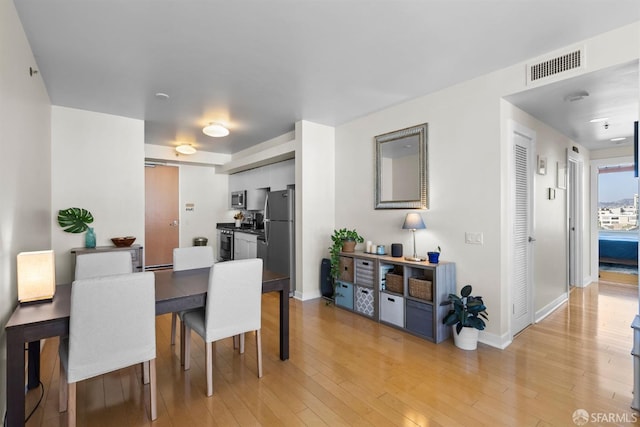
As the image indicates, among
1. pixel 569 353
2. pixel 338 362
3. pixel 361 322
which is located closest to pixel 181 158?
pixel 361 322

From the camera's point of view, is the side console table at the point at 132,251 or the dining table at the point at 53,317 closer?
the dining table at the point at 53,317

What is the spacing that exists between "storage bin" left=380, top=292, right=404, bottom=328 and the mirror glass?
1068mm

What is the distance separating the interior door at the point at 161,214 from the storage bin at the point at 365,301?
483cm

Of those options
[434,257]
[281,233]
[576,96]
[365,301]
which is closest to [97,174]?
[281,233]

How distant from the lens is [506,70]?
2.80 metres

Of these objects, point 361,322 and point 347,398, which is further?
point 361,322

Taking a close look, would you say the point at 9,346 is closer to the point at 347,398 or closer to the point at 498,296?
the point at 347,398

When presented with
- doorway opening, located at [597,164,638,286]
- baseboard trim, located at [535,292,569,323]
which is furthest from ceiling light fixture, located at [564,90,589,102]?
doorway opening, located at [597,164,638,286]

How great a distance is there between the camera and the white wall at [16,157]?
6.02ft

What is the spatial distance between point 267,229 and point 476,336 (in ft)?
11.2

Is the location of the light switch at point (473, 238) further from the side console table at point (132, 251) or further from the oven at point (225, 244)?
the oven at point (225, 244)

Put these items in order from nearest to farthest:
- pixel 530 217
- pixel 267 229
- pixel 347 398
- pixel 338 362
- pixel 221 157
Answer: pixel 347 398, pixel 338 362, pixel 530 217, pixel 267 229, pixel 221 157

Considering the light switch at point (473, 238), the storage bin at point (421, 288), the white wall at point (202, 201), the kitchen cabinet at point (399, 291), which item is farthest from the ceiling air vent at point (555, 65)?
the white wall at point (202, 201)

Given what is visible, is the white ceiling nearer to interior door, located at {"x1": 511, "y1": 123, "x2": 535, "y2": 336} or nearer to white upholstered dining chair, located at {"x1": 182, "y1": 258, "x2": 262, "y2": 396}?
interior door, located at {"x1": 511, "y1": 123, "x2": 535, "y2": 336}
